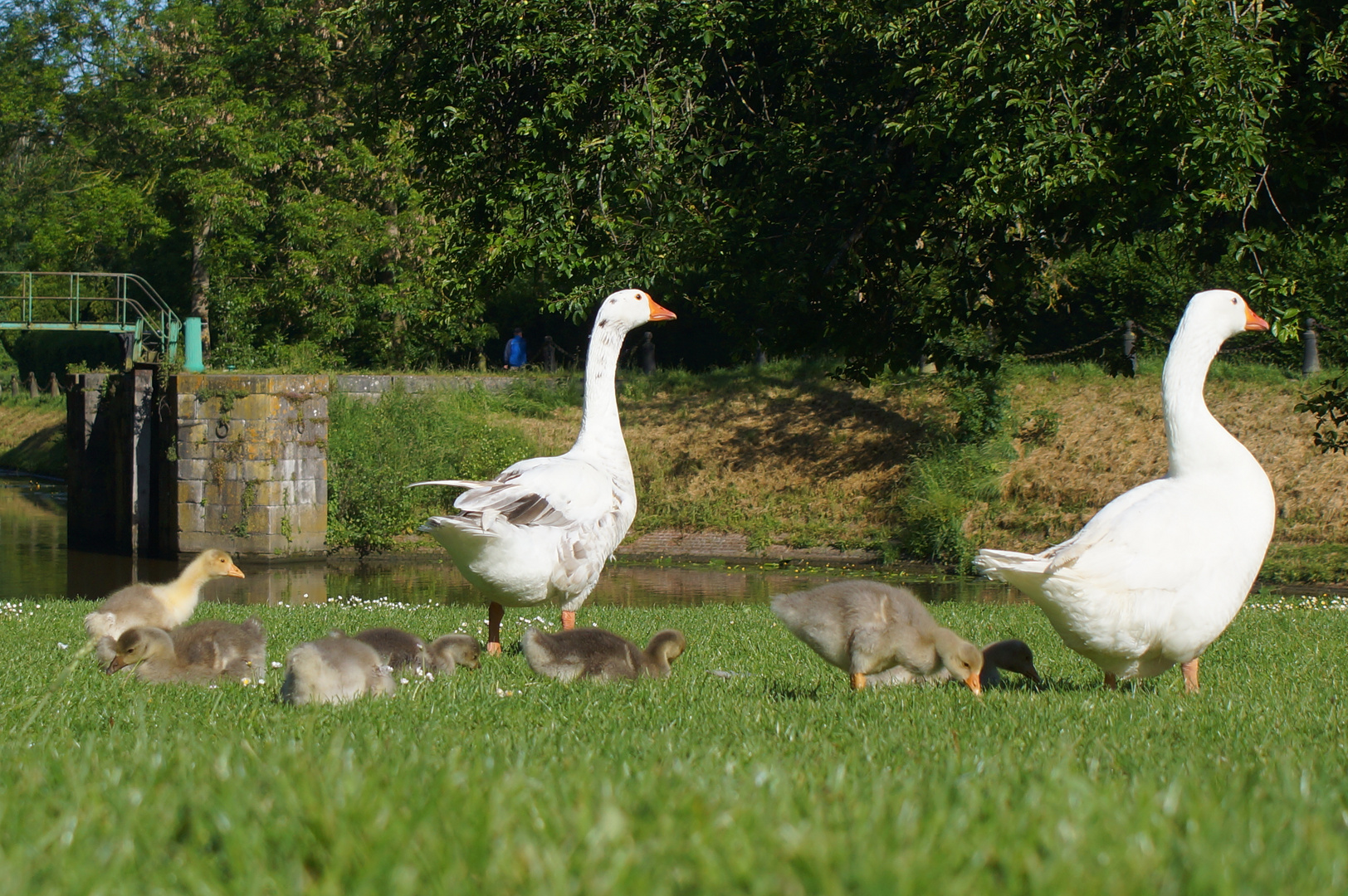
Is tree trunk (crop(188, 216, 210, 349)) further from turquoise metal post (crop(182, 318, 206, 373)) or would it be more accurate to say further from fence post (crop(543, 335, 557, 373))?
fence post (crop(543, 335, 557, 373))

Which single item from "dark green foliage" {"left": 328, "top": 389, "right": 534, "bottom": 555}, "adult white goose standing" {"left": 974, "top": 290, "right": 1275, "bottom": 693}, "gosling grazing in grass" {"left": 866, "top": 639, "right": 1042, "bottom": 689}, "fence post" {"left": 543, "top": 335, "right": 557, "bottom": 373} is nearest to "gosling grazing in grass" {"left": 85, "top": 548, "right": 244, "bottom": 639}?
"gosling grazing in grass" {"left": 866, "top": 639, "right": 1042, "bottom": 689}

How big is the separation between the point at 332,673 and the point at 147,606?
2.87m

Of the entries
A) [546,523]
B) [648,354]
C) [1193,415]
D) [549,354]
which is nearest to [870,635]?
[1193,415]

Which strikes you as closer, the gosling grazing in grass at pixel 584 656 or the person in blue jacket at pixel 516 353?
the gosling grazing in grass at pixel 584 656

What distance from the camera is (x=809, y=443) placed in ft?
90.9

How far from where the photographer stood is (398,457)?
1013 inches

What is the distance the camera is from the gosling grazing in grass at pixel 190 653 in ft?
20.6

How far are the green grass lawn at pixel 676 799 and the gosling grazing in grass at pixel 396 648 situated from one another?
1.41 metres

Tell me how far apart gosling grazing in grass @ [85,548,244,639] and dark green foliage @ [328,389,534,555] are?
16202 millimetres

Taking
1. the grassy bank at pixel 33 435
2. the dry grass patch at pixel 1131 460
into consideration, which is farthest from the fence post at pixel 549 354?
the grassy bank at pixel 33 435

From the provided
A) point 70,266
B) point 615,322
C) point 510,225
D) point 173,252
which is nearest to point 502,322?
point 173,252

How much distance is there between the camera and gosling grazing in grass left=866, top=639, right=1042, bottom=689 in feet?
21.6

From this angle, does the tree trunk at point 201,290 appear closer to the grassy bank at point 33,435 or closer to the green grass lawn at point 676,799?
the grassy bank at point 33,435

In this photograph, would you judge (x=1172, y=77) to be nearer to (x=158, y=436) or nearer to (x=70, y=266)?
(x=158, y=436)
